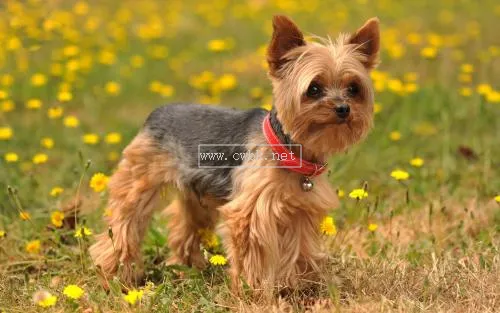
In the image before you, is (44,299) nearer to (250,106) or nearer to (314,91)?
(314,91)

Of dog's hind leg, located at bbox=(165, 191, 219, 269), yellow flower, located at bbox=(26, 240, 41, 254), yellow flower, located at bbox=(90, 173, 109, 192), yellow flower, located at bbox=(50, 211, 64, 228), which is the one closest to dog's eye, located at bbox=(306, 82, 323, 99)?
dog's hind leg, located at bbox=(165, 191, 219, 269)

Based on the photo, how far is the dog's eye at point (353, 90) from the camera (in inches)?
158

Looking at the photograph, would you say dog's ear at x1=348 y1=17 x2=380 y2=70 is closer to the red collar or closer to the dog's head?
the dog's head

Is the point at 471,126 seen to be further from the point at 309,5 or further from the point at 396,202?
the point at 309,5

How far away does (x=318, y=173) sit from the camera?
4250 mm

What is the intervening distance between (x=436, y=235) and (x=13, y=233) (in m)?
3.16

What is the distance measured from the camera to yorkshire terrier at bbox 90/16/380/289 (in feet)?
13.1

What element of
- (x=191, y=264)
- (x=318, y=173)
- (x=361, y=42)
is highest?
(x=361, y=42)

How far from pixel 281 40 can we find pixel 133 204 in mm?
1547

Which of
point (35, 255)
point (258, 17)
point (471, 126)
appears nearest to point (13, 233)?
point (35, 255)

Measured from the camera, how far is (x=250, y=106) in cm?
851

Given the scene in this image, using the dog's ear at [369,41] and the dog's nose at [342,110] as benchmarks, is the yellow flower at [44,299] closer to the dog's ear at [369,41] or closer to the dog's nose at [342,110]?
the dog's nose at [342,110]

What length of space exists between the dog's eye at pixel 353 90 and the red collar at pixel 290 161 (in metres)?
0.47

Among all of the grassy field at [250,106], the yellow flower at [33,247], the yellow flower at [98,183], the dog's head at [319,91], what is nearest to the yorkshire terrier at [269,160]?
the dog's head at [319,91]
